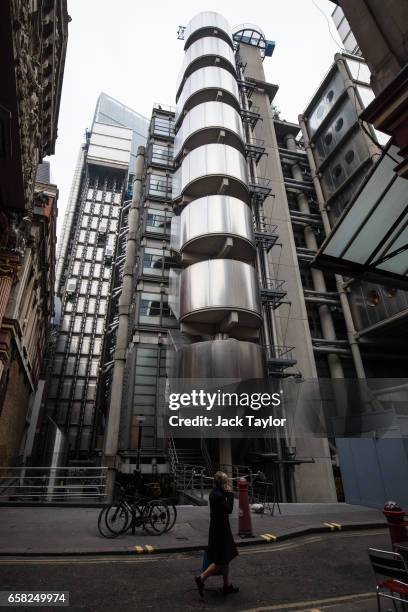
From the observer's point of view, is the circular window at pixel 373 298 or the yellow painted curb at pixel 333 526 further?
the circular window at pixel 373 298

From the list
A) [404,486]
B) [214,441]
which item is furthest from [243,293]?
[404,486]

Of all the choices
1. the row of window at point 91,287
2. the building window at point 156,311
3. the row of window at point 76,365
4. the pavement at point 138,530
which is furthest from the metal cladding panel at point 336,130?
the row of window at point 76,365

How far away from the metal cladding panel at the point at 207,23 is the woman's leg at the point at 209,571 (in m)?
41.8

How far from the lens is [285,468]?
21141 millimetres

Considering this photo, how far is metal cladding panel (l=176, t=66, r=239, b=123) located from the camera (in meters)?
29.4

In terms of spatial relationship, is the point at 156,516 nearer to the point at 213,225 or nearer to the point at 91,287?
the point at 213,225

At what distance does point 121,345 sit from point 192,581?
899 inches

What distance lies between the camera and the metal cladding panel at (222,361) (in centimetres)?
1941

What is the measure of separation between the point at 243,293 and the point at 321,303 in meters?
10.4

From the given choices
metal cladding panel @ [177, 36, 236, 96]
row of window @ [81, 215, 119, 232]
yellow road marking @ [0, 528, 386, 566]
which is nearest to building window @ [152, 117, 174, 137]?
metal cladding panel @ [177, 36, 236, 96]

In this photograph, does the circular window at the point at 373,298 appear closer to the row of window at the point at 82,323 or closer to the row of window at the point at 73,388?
the row of window at the point at 73,388

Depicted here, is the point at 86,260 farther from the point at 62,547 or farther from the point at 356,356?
the point at 62,547

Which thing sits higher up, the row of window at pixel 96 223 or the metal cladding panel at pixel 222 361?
the row of window at pixel 96 223

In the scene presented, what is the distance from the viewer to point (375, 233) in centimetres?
712
